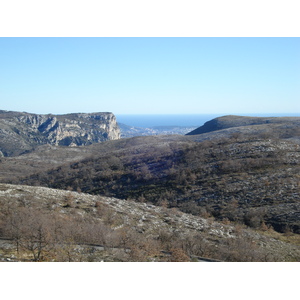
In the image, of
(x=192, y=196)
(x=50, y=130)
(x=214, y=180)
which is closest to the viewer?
(x=192, y=196)

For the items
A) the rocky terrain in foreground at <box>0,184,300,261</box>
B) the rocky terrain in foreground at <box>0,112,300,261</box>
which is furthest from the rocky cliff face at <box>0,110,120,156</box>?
the rocky terrain in foreground at <box>0,184,300,261</box>

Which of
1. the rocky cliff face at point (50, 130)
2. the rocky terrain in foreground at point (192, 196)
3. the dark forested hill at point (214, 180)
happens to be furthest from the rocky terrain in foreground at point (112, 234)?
the rocky cliff face at point (50, 130)

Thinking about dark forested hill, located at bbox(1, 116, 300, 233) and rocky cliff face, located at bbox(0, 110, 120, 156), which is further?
rocky cliff face, located at bbox(0, 110, 120, 156)

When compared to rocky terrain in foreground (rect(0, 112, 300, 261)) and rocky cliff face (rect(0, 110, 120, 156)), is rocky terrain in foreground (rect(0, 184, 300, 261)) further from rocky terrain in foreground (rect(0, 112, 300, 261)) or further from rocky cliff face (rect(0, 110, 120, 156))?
rocky cliff face (rect(0, 110, 120, 156))

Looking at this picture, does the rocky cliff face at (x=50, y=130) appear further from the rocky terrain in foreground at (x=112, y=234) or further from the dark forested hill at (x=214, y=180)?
the rocky terrain in foreground at (x=112, y=234)

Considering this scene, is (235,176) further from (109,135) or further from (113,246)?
(109,135)

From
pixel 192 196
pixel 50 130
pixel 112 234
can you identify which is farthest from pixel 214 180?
pixel 50 130

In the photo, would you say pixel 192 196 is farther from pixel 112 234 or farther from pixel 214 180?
pixel 112 234

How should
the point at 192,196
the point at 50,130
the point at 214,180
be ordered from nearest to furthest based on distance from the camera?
the point at 192,196 → the point at 214,180 → the point at 50,130
